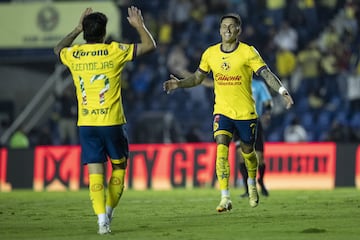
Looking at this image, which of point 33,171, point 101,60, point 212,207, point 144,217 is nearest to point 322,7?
point 33,171

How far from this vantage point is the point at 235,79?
14.6 meters

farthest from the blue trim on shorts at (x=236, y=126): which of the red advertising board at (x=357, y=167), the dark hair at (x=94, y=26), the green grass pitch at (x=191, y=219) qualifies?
the red advertising board at (x=357, y=167)

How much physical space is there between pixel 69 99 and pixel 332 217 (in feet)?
61.3

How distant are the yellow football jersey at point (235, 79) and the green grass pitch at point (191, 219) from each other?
4.65 feet

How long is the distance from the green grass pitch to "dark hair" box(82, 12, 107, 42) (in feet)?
7.04

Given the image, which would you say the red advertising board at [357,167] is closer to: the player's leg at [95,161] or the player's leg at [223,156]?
the player's leg at [223,156]

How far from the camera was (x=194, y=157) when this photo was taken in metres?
25.8

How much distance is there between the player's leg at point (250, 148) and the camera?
14.8 meters

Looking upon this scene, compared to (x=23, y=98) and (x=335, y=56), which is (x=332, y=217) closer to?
(x=335, y=56)

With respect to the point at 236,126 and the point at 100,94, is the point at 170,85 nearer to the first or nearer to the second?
the point at 236,126

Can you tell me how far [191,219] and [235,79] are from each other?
2.03m

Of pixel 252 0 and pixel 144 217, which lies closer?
pixel 144 217

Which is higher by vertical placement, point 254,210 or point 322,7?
point 322,7

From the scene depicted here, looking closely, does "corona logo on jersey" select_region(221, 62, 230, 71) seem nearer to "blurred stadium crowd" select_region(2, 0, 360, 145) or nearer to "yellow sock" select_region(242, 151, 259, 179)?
"yellow sock" select_region(242, 151, 259, 179)
